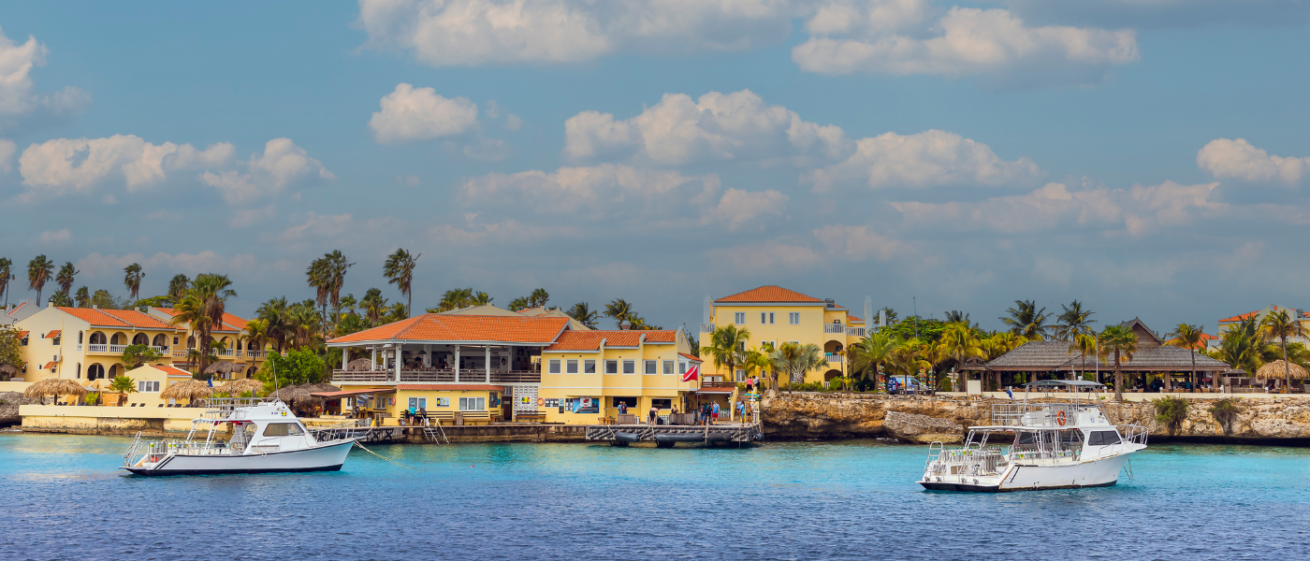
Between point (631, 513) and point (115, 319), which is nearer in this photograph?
point (631, 513)

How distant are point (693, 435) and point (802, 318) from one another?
25562mm

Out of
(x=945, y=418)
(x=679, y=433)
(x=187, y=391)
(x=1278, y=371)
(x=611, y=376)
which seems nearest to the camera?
(x=679, y=433)

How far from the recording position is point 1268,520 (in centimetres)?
3266

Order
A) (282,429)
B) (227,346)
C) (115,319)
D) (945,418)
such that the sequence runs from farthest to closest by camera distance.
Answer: (227,346) → (115,319) → (945,418) → (282,429)

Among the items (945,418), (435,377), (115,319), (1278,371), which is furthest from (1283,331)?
(115,319)

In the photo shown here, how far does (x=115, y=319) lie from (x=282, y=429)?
49.5 metres

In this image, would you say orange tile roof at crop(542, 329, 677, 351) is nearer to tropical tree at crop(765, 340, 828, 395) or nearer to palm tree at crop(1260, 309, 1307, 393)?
tropical tree at crop(765, 340, 828, 395)

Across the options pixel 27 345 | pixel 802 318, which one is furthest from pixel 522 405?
pixel 27 345

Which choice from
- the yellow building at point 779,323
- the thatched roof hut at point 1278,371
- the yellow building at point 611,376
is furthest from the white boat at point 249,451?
the thatched roof hut at point 1278,371

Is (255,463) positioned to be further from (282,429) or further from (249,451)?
(282,429)

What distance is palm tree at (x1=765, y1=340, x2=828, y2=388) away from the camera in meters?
73.1

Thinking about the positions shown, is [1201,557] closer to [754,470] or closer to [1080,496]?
[1080,496]

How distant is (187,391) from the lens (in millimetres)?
67938

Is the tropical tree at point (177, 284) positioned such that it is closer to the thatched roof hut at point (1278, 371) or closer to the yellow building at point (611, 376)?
the yellow building at point (611, 376)
